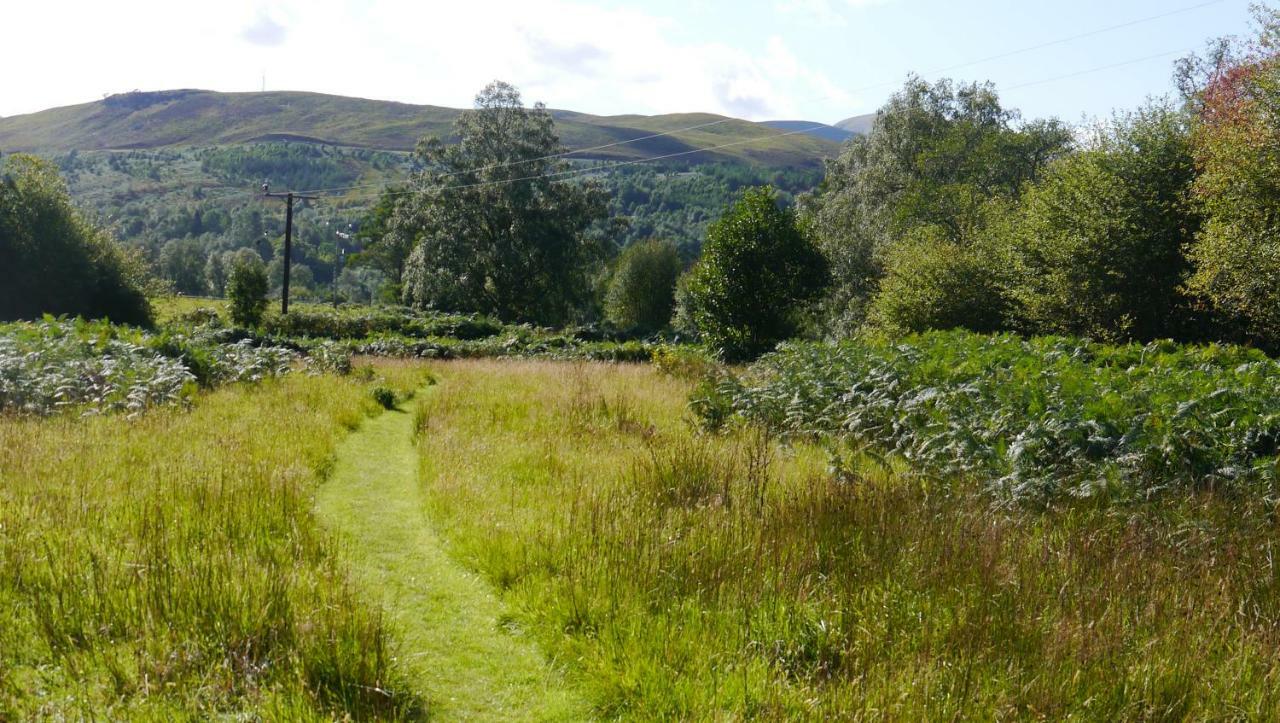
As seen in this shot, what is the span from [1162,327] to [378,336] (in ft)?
96.9

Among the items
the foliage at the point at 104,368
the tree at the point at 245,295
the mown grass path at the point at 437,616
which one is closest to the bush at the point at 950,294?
the foliage at the point at 104,368

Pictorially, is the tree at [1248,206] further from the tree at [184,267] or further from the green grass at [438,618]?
the tree at [184,267]

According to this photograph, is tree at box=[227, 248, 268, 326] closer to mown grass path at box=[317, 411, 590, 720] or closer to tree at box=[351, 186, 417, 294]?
tree at box=[351, 186, 417, 294]

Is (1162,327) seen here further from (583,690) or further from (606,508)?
(583,690)

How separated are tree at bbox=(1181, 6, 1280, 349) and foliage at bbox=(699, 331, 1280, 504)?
7.84 m

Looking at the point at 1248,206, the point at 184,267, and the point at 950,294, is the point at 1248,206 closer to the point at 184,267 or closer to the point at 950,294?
the point at 950,294

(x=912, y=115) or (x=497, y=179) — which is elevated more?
(x=912, y=115)

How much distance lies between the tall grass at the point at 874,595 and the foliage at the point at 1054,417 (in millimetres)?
400

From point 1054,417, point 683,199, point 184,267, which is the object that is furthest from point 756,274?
point 683,199

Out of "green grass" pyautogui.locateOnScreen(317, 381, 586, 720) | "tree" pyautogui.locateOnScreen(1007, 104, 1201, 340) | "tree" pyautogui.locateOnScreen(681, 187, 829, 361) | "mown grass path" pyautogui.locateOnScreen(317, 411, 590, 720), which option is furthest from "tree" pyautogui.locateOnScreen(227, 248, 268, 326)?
"tree" pyautogui.locateOnScreen(1007, 104, 1201, 340)

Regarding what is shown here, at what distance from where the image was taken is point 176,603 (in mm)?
4059

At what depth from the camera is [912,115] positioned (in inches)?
1638

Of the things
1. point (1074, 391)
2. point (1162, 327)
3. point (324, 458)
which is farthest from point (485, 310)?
point (1074, 391)

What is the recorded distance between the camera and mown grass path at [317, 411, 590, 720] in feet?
12.4
